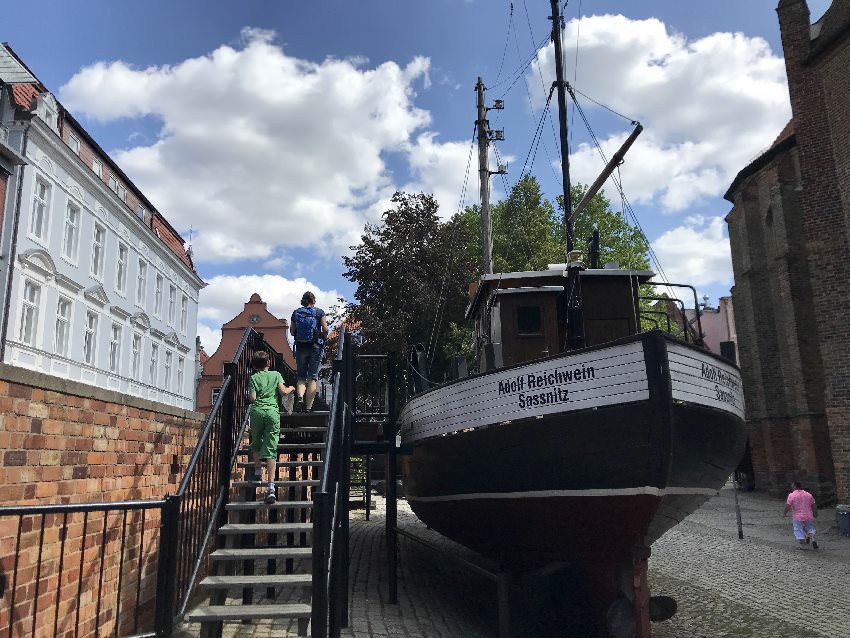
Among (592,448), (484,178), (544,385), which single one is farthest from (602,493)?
(484,178)

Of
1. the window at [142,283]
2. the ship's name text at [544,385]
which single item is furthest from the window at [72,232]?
the ship's name text at [544,385]

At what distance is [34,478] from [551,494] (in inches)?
199

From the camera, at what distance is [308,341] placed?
7.92 m

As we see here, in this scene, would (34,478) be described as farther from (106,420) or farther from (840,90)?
(840,90)

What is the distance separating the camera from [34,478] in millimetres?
3469

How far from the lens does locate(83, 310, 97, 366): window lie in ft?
68.3

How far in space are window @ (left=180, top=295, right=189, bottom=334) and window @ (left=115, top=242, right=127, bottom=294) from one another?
278 inches

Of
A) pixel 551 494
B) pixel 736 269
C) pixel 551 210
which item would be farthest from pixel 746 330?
pixel 551 494

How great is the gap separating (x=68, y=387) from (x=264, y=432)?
94.1 inches

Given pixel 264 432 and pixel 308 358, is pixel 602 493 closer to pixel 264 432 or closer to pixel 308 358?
pixel 264 432

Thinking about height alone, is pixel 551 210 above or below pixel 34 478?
above

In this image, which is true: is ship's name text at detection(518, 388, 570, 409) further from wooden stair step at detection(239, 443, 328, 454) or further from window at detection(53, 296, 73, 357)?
window at detection(53, 296, 73, 357)

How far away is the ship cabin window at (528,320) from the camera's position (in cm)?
877

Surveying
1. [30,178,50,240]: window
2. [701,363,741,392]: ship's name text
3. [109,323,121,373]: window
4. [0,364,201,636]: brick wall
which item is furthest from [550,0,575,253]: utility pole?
[109,323,121,373]: window
